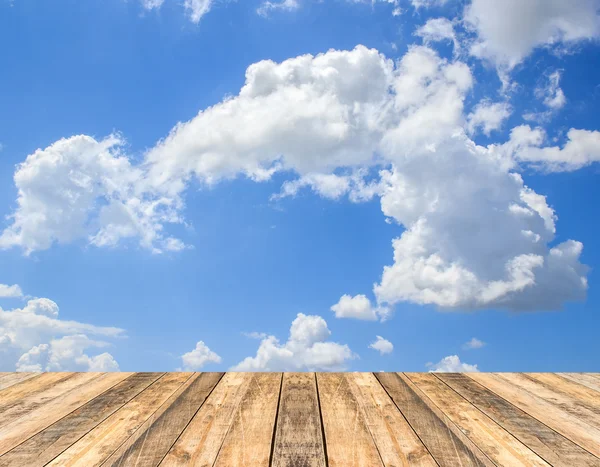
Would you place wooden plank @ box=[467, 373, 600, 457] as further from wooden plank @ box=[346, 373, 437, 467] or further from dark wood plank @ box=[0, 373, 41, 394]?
dark wood plank @ box=[0, 373, 41, 394]

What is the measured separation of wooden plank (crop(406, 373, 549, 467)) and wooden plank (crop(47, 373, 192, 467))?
1.54 m

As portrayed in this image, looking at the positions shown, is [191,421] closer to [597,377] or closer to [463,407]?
[463,407]

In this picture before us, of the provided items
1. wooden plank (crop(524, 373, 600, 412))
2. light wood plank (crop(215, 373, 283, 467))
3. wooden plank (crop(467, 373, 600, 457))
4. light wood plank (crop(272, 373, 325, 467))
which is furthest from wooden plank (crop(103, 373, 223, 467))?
wooden plank (crop(524, 373, 600, 412))

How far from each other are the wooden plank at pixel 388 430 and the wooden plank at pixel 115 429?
3.62 feet

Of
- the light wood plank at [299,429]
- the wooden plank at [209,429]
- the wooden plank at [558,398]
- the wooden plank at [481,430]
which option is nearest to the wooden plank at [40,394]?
the wooden plank at [209,429]

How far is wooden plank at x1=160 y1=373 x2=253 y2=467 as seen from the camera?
72.1 inches

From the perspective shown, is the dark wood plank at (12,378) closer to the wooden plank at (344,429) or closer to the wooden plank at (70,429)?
the wooden plank at (70,429)

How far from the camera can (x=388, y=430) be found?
2.14 meters

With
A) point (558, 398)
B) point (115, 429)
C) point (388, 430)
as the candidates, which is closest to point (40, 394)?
point (115, 429)

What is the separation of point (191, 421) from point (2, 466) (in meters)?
0.77

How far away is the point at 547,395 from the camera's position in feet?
9.62

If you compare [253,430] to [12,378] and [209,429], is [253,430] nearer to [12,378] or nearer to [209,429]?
[209,429]

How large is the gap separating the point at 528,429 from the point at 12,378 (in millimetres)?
3333

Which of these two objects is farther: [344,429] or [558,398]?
[558,398]
